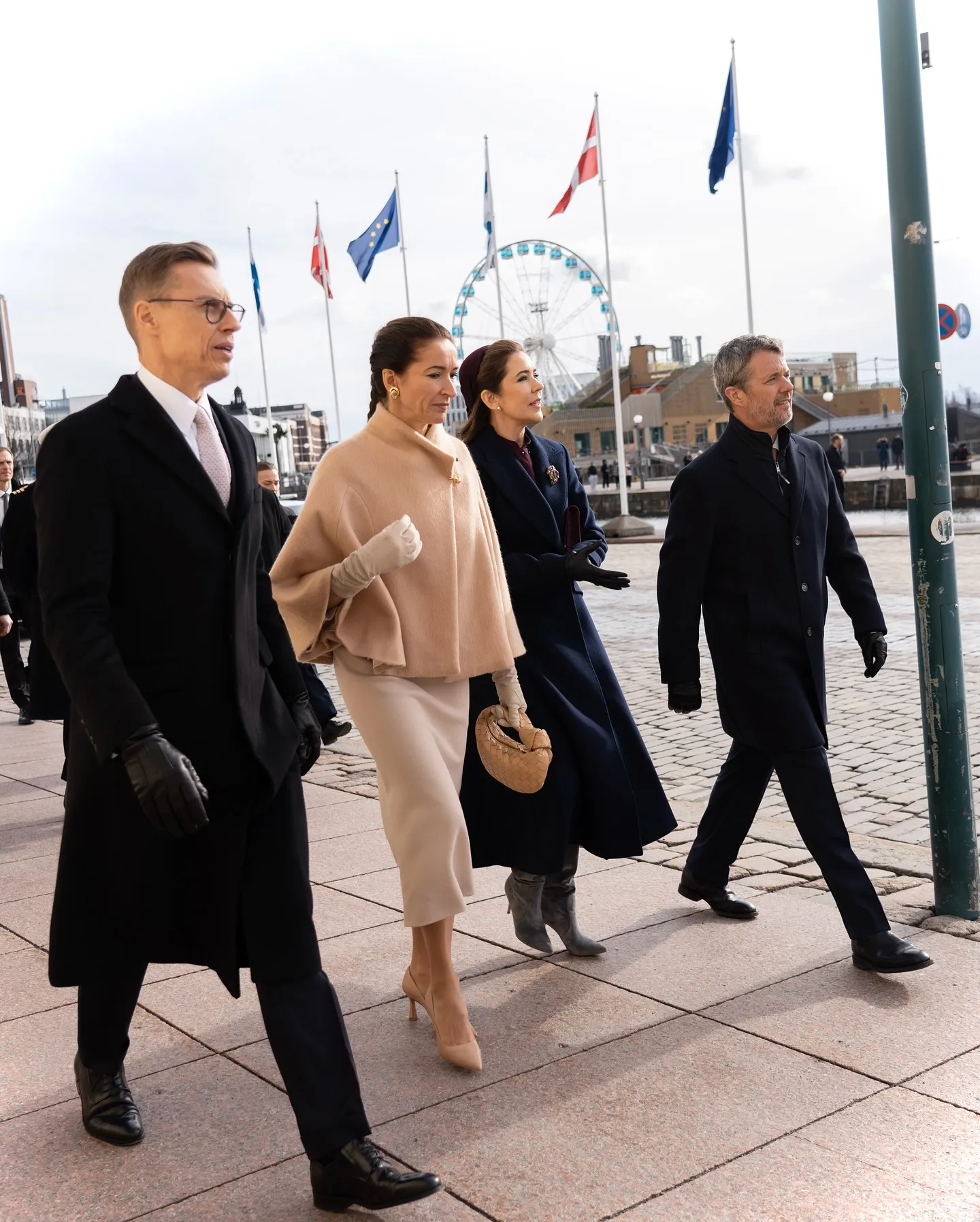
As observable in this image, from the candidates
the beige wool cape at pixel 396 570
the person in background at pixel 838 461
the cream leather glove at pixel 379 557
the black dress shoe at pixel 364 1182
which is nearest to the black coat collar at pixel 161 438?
Result: the cream leather glove at pixel 379 557

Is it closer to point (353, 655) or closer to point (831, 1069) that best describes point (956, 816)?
point (831, 1069)

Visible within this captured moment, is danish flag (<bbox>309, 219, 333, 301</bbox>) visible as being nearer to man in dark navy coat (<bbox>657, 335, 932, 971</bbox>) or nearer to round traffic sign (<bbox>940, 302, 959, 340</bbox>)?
round traffic sign (<bbox>940, 302, 959, 340</bbox>)

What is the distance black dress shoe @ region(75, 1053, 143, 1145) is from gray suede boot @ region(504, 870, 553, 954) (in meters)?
1.41

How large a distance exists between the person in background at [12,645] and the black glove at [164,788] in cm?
575

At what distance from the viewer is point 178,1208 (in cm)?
290

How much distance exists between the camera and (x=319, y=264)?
42.5 metres

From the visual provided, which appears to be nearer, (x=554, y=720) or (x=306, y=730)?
(x=306, y=730)

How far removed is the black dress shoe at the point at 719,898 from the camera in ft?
15.4

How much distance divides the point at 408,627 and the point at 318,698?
10.6 feet

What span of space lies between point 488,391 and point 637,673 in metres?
6.99

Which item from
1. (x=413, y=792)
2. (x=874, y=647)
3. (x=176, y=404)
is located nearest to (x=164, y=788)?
(x=176, y=404)

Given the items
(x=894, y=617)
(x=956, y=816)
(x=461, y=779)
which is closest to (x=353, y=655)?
(x=461, y=779)

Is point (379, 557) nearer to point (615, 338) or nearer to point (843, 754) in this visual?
point (843, 754)

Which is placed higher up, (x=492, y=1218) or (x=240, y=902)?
(x=240, y=902)
